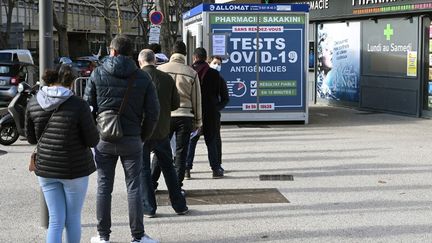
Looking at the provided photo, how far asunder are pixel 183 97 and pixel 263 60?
7.58 m

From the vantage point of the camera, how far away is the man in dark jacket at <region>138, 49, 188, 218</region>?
6068 mm

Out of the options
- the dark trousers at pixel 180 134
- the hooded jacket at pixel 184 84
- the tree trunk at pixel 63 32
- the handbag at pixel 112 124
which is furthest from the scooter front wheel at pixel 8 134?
the tree trunk at pixel 63 32

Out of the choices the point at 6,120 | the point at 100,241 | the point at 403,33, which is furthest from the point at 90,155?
the point at 403,33

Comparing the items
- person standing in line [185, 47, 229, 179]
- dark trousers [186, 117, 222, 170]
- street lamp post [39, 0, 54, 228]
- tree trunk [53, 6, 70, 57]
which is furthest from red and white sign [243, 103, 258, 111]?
tree trunk [53, 6, 70, 57]

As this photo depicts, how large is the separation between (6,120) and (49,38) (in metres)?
6.54

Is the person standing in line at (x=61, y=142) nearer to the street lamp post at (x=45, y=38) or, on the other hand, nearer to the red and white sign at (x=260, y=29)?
the street lamp post at (x=45, y=38)

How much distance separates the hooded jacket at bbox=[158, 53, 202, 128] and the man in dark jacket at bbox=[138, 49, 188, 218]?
2.24 feet

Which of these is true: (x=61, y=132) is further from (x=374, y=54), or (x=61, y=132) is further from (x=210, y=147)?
(x=374, y=54)

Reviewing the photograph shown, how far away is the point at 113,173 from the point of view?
5.29m

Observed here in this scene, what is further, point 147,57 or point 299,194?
point 299,194

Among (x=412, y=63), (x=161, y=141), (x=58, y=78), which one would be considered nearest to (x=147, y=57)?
(x=161, y=141)

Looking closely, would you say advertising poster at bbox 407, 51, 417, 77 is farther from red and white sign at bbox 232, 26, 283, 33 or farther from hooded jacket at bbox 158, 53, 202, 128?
hooded jacket at bbox 158, 53, 202, 128

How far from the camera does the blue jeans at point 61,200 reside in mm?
4561

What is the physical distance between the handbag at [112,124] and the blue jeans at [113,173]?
0.24 feet
